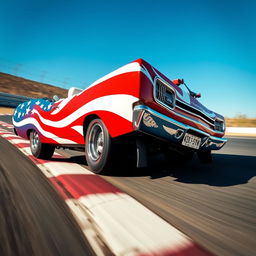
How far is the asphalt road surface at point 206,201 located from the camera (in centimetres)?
111

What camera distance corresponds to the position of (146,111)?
1820mm

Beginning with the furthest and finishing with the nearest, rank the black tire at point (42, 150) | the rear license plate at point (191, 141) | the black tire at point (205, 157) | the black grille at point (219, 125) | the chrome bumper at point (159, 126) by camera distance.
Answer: the black tire at point (205, 157)
the black tire at point (42, 150)
the black grille at point (219, 125)
the rear license plate at point (191, 141)
the chrome bumper at point (159, 126)

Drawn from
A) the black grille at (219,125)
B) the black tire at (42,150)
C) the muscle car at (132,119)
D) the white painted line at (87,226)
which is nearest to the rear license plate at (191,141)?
the muscle car at (132,119)

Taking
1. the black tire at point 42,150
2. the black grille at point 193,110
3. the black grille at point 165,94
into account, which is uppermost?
the black grille at point 165,94

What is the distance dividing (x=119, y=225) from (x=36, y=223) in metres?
0.51

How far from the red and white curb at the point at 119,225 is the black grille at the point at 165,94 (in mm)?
1048

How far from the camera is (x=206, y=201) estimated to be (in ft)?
5.48

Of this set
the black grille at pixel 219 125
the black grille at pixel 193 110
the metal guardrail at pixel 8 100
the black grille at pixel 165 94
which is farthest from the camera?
the metal guardrail at pixel 8 100

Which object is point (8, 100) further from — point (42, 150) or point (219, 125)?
point (219, 125)

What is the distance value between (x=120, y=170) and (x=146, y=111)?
48.3 inches

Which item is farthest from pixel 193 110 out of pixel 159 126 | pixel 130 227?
pixel 130 227

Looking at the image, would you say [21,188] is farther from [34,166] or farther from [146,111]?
[146,111]

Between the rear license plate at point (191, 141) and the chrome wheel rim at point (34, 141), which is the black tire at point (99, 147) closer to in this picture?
the rear license plate at point (191, 141)

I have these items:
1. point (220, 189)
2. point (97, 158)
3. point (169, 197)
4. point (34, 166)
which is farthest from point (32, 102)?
point (220, 189)
